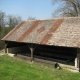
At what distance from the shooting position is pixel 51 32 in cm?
1483

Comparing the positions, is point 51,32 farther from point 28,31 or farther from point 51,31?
point 28,31

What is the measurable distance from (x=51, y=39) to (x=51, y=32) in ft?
4.01

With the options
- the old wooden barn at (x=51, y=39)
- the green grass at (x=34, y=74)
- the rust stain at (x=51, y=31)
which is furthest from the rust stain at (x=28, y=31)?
the green grass at (x=34, y=74)

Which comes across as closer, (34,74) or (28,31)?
(34,74)

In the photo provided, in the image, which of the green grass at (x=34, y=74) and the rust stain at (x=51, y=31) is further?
the rust stain at (x=51, y=31)

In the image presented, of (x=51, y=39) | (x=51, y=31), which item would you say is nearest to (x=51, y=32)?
(x=51, y=31)

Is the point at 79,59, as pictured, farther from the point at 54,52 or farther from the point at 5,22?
the point at 5,22

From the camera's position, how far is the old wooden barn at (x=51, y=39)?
1290 centimetres

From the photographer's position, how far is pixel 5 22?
133 feet

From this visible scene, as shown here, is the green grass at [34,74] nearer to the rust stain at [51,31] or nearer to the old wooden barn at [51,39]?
the old wooden barn at [51,39]

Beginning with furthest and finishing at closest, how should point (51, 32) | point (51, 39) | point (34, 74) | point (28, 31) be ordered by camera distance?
point (28, 31) → point (51, 32) → point (51, 39) → point (34, 74)

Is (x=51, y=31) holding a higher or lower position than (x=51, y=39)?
higher

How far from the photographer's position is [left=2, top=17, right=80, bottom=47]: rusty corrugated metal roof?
13.0 metres

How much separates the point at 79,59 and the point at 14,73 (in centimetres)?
474
